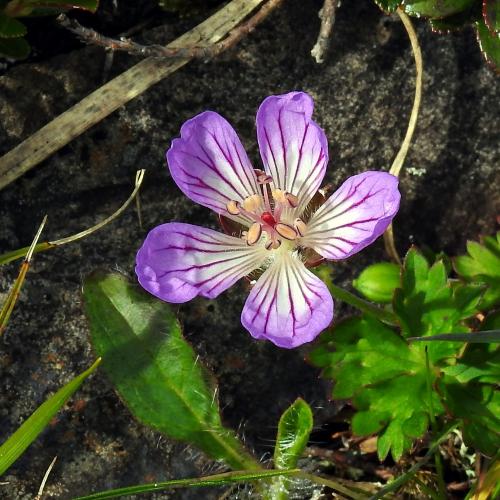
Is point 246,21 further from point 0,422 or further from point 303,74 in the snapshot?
point 0,422

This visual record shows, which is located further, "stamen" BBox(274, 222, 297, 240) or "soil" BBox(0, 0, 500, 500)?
"soil" BBox(0, 0, 500, 500)

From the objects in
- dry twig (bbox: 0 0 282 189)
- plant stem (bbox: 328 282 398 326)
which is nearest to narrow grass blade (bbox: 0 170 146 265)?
dry twig (bbox: 0 0 282 189)

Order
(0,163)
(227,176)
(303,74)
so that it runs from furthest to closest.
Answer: (303,74) < (0,163) < (227,176)

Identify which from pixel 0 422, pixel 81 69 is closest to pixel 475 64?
pixel 81 69

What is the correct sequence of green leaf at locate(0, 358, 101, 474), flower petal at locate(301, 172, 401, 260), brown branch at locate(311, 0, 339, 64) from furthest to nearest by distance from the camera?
brown branch at locate(311, 0, 339, 64) → green leaf at locate(0, 358, 101, 474) → flower petal at locate(301, 172, 401, 260)

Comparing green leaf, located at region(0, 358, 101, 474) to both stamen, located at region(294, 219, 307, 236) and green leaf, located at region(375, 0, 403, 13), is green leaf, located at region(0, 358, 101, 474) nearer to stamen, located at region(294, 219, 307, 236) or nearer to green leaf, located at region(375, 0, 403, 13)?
stamen, located at region(294, 219, 307, 236)

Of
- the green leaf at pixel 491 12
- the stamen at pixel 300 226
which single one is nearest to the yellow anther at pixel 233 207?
the stamen at pixel 300 226
